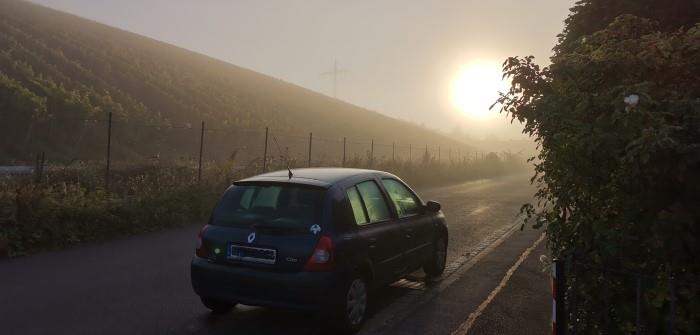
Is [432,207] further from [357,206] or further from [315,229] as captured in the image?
[315,229]

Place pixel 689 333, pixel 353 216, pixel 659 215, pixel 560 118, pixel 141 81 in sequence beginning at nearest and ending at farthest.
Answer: pixel 659 215, pixel 689 333, pixel 560 118, pixel 353 216, pixel 141 81

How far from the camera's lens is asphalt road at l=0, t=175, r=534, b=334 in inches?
218

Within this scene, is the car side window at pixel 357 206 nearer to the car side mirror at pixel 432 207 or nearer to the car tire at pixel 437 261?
the car side mirror at pixel 432 207

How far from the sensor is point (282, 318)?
19.5ft

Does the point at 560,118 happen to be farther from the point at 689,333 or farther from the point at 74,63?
the point at 74,63

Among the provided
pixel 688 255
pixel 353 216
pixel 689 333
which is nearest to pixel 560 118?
pixel 688 255

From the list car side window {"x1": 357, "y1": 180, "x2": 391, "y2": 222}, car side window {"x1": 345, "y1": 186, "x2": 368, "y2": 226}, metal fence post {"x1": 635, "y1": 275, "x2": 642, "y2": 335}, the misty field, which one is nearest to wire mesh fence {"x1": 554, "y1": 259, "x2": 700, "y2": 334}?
metal fence post {"x1": 635, "y1": 275, "x2": 642, "y2": 335}

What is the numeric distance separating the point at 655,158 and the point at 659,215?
1.21ft

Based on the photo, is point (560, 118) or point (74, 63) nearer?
point (560, 118)

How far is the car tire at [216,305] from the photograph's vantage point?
19.2 ft

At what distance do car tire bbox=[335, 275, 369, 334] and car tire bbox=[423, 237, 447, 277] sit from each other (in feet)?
6.86

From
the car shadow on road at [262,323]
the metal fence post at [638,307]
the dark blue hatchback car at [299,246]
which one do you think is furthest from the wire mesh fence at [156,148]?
the metal fence post at [638,307]

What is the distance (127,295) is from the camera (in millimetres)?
6625

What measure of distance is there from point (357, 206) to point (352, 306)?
1013mm
